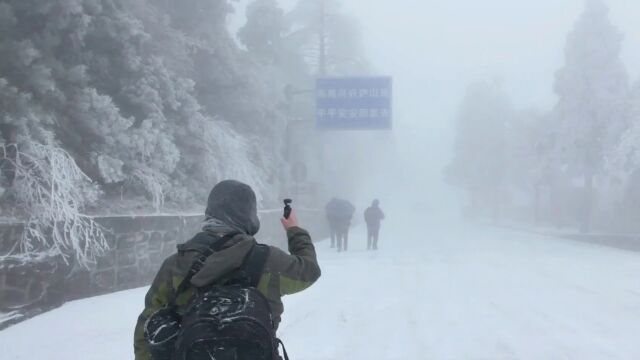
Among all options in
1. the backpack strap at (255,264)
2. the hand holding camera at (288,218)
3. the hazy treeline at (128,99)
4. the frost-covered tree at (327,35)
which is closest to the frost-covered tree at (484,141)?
the frost-covered tree at (327,35)

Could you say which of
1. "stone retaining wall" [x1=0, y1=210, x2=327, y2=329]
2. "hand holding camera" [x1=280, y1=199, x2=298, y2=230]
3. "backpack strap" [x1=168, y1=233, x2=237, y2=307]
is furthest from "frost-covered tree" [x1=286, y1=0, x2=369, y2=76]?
"backpack strap" [x1=168, y1=233, x2=237, y2=307]

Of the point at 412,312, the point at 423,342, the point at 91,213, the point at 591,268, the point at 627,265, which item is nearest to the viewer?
the point at 423,342

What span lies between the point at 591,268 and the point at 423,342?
1071 centimetres

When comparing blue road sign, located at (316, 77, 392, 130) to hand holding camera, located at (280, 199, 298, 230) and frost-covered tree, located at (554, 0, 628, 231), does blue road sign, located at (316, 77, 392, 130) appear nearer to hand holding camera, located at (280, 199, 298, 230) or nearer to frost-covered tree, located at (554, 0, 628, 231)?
frost-covered tree, located at (554, 0, 628, 231)

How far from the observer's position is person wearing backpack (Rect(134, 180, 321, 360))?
288cm

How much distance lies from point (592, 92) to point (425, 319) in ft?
101

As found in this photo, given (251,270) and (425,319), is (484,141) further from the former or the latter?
(251,270)

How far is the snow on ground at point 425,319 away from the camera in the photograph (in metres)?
7.41

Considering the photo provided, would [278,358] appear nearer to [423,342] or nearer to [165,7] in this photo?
[423,342]

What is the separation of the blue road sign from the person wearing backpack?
2311 centimetres

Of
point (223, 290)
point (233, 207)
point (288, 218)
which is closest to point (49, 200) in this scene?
point (288, 218)

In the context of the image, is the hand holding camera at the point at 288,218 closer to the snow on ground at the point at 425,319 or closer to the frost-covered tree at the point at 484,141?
the snow on ground at the point at 425,319

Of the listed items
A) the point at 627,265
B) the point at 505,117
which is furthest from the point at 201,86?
the point at 505,117

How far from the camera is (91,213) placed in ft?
35.8
